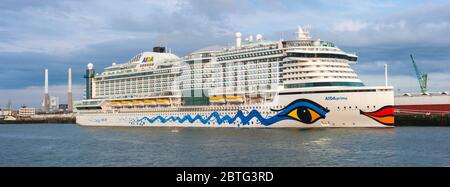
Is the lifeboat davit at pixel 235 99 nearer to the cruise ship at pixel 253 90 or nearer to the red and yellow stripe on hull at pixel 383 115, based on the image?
the cruise ship at pixel 253 90

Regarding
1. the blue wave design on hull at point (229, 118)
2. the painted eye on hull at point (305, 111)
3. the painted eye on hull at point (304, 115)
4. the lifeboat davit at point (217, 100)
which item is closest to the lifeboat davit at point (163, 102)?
the blue wave design on hull at point (229, 118)

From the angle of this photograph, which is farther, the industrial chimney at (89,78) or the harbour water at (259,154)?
the industrial chimney at (89,78)

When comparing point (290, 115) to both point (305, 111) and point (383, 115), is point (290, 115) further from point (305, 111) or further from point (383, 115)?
point (383, 115)

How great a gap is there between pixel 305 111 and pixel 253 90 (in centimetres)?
883

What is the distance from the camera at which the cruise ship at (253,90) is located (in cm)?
5262

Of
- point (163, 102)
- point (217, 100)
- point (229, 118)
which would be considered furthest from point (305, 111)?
point (163, 102)

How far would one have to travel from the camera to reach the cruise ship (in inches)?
2072

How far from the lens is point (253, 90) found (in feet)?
198

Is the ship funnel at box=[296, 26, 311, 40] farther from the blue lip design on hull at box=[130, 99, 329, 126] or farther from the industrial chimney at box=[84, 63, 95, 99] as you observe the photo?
Result: the industrial chimney at box=[84, 63, 95, 99]

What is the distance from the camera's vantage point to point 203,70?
6931cm

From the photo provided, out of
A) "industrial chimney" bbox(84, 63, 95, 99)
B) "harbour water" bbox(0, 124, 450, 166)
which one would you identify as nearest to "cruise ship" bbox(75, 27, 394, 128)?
"industrial chimney" bbox(84, 63, 95, 99)

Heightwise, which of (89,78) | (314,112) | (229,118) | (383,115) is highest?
(89,78)
